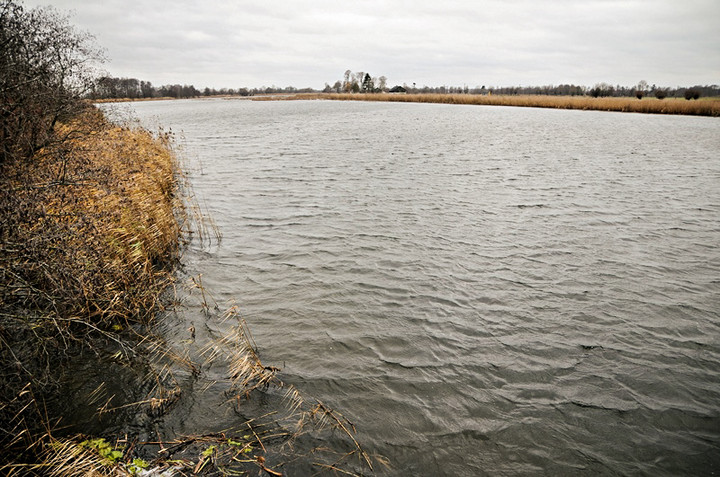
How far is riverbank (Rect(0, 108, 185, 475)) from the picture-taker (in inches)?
152

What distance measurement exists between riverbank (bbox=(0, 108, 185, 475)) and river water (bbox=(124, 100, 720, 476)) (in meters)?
1.44

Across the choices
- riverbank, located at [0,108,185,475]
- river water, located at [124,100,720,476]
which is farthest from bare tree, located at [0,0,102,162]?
river water, located at [124,100,720,476]

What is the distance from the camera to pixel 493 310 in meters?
6.67

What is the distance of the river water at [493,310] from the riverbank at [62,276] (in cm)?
144

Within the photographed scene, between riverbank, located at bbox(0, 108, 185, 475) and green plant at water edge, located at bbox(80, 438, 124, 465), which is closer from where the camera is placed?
green plant at water edge, located at bbox(80, 438, 124, 465)

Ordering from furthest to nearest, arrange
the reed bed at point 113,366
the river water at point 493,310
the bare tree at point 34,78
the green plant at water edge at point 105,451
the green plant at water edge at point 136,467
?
1. the bare tree at point 34,78
2. the river water at point 493,310
3. the reed bed at point 113,366
4. the green plant at water edge at point 105,451
5. the green plant at water edge at point 136,467

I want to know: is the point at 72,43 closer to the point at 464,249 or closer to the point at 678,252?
the point at 464,249

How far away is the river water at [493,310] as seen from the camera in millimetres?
4250

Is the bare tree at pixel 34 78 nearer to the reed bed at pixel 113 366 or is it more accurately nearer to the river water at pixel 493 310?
the reed bed at pixel 113 366

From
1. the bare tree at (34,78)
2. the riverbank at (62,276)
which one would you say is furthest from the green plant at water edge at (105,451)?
the bare tree at (34,78)

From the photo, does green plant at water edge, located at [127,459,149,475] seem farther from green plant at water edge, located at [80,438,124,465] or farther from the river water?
the river water

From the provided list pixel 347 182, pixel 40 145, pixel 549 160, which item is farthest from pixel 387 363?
pixel 549 160

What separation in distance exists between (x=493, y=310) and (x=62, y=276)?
6666 mm

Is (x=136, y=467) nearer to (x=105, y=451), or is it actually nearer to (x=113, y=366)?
(x=105, y=451)
